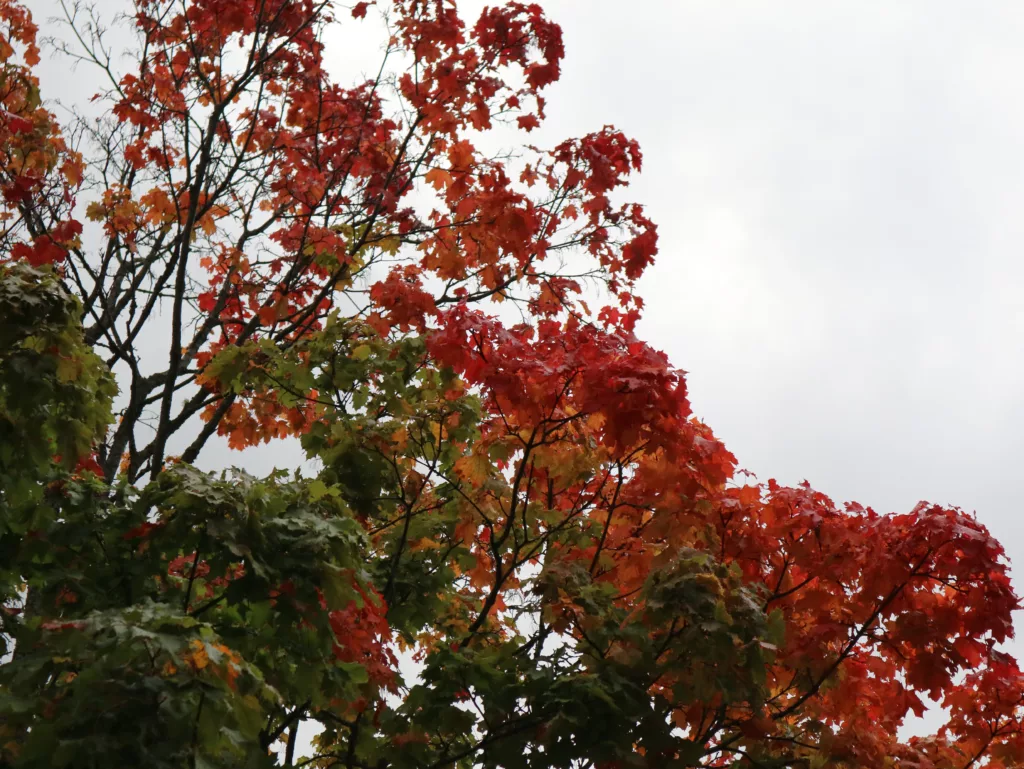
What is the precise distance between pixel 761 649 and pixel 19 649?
4.27 m

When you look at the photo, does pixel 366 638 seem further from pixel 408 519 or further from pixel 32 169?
pixel 32 169

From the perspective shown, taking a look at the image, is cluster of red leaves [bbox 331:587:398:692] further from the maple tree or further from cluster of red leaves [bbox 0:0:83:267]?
cluster of red leaves [bbox 0:0:83:267]

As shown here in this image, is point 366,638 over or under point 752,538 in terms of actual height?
under

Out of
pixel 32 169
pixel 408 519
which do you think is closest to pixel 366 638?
pixel 408 519

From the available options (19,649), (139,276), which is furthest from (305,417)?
(19,649)

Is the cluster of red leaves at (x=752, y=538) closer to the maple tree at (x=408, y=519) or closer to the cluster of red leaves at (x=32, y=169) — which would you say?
the maple tree at (x=408, y=519)

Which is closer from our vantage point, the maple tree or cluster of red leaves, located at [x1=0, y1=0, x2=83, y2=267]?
the maple tree

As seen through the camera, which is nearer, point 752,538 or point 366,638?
point 366,638

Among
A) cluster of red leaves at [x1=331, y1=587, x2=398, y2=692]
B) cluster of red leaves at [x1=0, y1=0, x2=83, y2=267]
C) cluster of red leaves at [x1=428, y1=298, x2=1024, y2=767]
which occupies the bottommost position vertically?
cluster of red leaves at [x1=331, y1=587, x2=398, y2=692]

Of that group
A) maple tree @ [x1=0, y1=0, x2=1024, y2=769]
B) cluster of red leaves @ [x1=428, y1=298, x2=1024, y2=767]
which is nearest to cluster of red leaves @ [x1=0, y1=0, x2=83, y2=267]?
maple tree @ [x1=0, y1=0, x2=1024, y2=769]

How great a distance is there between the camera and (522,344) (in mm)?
7086

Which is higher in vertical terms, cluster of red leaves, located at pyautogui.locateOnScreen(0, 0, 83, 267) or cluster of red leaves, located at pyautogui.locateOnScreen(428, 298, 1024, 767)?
cluster of red leaves, located at pyautogui.locateOnScreen(0, 0, 83, 267)

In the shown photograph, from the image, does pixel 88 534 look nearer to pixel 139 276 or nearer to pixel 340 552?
pixel 340 552

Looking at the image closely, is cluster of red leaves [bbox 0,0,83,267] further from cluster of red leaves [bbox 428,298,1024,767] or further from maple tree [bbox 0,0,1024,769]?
cluster of red leaves [bbox 428,298,1024,767]
